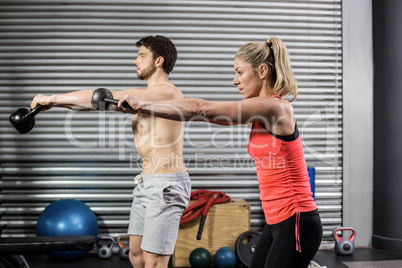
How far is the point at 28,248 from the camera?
107 inches

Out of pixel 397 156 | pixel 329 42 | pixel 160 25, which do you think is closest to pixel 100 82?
pixel 160 25

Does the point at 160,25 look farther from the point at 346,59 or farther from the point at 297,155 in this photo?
the point at 297,155

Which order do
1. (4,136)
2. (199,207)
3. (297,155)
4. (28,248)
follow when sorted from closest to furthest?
(297,155)
(28,248)
(199,207)
(4,136)

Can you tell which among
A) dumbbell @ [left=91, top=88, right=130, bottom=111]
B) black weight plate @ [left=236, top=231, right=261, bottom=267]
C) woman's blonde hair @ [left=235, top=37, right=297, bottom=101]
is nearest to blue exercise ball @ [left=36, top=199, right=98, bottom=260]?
black weight plate @ [left=236, top=231, right=261, bottom=267]

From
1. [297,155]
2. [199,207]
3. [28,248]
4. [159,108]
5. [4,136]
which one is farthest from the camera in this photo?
[4,136]

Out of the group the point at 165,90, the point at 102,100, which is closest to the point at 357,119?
the point at 165,90

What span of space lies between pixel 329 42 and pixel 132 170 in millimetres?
2769

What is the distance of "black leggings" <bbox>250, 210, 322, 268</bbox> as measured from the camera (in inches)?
71.4

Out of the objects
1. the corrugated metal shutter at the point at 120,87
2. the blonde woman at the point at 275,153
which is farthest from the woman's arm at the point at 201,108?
the corrugated metal shutter at the point at 120,87

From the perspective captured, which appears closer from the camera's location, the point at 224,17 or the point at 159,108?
the point at 159,108

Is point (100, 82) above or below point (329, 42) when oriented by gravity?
below

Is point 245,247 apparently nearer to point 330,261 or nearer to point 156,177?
point 330,261

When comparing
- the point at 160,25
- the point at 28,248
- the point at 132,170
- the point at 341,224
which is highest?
the point at 160,25

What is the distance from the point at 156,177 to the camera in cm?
264
